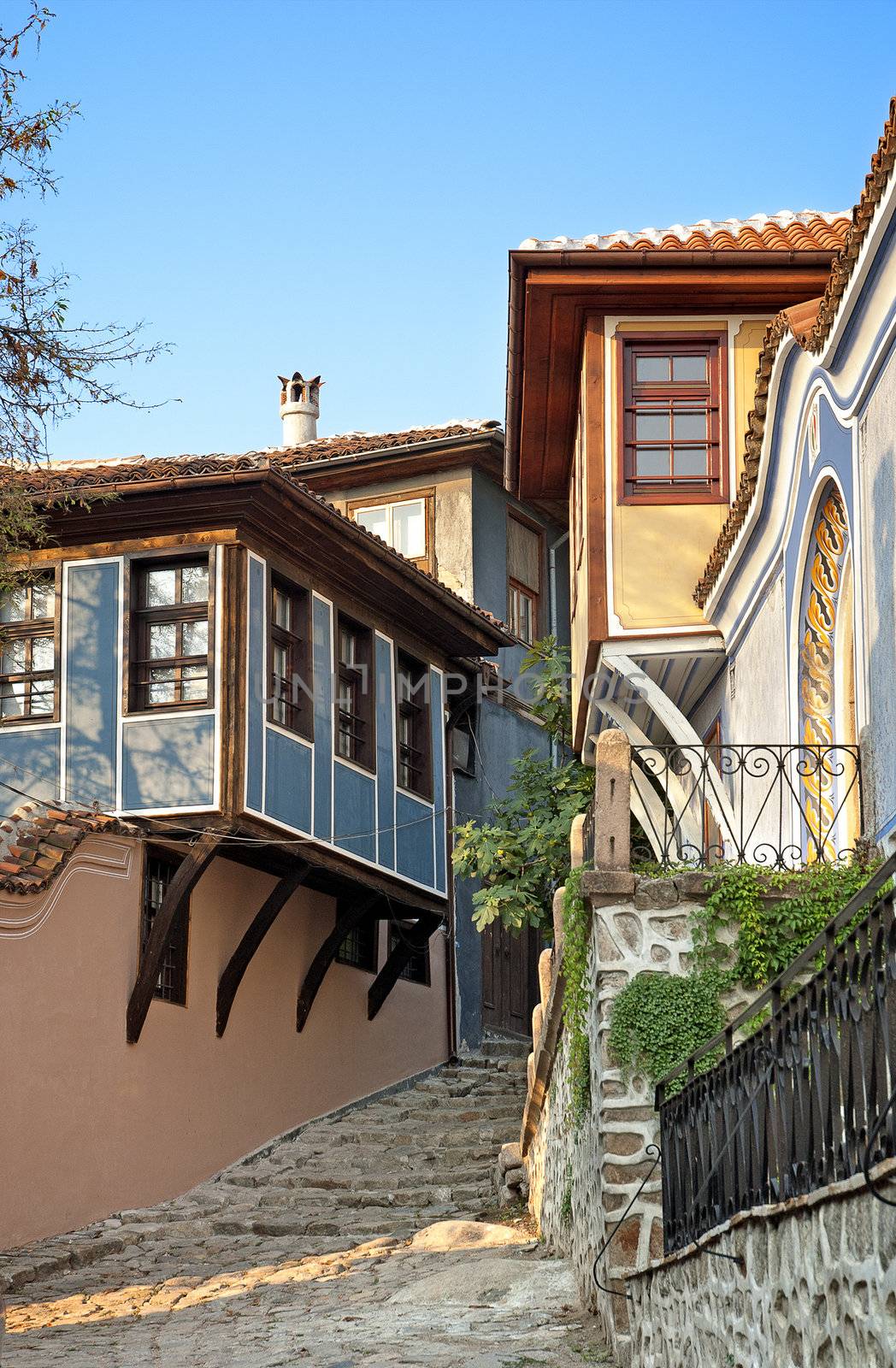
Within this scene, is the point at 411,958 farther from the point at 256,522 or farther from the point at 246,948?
the point at 256,522

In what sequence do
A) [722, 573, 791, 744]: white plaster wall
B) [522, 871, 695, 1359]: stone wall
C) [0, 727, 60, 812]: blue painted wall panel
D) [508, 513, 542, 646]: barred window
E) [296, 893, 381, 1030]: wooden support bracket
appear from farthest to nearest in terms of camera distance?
[508, 513, 542, 646]: barred window → [296, 893, 381, 1030]: wooden support bracket → [0, 727, 60, 812]: blue painted wall panel → [722, 573, 791, 744]: white plaster wall → [522, 871, 695, 1359]: stone wall

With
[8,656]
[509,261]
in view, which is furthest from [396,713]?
[509,261]

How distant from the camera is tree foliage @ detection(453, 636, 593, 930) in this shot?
15664 mm

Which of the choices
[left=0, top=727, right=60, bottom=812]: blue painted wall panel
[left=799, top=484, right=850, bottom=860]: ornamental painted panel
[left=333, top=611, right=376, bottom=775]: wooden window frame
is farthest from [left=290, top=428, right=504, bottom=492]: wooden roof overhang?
[left=799, top=484, right=850, bottom=860]: ornamental painted panel

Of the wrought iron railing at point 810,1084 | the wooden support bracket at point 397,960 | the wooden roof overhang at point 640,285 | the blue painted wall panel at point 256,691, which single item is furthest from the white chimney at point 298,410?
the wrought iron railing at point 810,1084

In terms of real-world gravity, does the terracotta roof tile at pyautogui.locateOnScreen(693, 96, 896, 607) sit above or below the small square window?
below

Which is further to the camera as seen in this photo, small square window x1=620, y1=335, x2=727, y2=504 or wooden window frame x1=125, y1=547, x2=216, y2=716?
wooden window frame x1=125, y1=547, x2=216, y2=716

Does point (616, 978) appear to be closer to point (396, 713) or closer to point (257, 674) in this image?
point (257, 674)

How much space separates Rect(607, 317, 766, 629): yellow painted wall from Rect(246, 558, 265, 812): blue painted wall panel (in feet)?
14.4

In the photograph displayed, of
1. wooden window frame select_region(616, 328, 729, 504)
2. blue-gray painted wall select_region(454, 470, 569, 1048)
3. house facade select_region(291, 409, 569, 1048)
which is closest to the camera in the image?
wooden window frame select_region(616, 328, 729, 504)

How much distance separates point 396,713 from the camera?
19.1 m

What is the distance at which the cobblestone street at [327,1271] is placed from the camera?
952 cm

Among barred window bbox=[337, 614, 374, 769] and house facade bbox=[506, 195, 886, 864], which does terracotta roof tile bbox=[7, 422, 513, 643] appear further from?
house facade bbox=[506, 195, 886, 864]

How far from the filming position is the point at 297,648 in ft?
55.4
